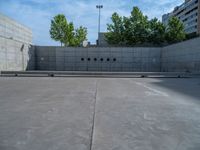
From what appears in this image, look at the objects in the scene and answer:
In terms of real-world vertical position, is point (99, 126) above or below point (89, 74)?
below

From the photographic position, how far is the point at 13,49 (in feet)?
69.4

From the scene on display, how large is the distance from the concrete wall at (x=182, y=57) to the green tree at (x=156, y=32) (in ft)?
53.1

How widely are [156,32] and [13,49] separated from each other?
28082 mm

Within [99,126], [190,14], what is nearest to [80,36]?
[99,126]

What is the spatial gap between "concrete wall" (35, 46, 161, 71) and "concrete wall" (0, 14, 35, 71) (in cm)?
179

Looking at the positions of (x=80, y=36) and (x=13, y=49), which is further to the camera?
(x=80, y=36)

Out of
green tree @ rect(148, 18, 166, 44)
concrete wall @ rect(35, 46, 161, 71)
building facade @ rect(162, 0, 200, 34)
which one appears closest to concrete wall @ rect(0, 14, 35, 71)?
concrete wall @ rect(35, 46, 161, 71)

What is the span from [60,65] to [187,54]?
14.1 meters

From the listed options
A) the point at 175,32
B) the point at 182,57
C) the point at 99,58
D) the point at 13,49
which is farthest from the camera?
the point at 175,32

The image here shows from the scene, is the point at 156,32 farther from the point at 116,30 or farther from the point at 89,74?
the point at 89,74

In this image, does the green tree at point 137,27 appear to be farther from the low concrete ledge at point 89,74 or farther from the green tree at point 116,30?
the low concrete ledge at point 89,74

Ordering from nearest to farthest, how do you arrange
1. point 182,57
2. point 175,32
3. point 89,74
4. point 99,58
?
point 89,74 < point 182,57 < point 99,58 < point 175,32

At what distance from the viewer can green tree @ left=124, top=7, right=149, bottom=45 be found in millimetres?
41594

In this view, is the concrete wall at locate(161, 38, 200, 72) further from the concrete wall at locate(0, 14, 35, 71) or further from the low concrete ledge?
the concrete wall at locate(0, 14, 35, 71)
